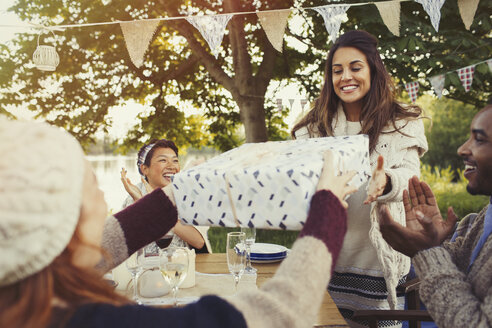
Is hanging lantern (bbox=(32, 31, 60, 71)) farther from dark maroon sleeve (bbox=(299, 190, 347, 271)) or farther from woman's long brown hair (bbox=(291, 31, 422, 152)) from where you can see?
dark maroon sleeve (bbox=(299, 190, 347, 271))

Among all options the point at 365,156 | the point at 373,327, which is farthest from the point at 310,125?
the point at 373,327

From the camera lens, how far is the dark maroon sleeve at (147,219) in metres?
1.39

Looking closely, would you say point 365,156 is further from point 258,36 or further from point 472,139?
point 258,36

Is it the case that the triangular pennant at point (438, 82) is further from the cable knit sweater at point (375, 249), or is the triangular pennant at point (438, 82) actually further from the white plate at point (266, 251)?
the white plate at point (266, 251)

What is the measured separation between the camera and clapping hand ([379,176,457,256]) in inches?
59.2

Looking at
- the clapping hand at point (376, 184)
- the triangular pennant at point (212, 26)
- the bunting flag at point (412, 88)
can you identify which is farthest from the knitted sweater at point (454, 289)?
the bunting flag at point (412, 88)

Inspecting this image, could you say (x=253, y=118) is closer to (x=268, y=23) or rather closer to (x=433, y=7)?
(x=268, y=23)

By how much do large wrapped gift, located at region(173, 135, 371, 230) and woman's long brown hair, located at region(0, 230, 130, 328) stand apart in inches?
20.2

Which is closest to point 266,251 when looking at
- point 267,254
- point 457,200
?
point 267,254

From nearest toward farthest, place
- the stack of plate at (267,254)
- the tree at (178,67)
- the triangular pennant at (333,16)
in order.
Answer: the stack of plate at (267,254) < the triangular pennant at (333,16) < the tree at (178,67)

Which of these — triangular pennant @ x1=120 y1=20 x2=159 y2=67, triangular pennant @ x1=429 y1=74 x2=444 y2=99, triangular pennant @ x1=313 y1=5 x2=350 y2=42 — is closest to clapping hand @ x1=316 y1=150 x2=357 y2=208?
triangular pennant @ x1=313 y1=5 x2=350 y2=42

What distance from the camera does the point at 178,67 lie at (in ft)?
25.4

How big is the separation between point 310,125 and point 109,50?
→ 20.4 ft

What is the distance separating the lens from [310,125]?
7.97ft
